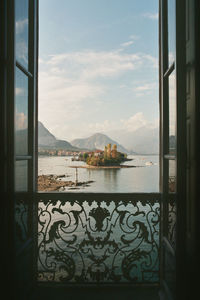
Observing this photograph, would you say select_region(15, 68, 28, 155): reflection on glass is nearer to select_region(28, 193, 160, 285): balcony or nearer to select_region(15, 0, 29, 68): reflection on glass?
select_region(15, 0, 29, 68): reflection on glass

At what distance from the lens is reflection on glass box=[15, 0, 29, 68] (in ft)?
5.31

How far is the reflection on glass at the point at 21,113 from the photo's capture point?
1.64 m

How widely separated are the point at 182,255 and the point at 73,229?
914 millimetres

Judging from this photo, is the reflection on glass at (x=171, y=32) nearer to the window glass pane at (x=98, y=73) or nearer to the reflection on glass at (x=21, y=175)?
the reflection on glass at (x=21, y=175)

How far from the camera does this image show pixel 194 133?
1.26 meters

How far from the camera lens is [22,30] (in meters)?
1.71

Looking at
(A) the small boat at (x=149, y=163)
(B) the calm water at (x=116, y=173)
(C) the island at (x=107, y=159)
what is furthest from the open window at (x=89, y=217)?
(A) the small boat at (x=149, y=163)

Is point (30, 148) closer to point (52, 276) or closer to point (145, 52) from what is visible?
point (52, 276)

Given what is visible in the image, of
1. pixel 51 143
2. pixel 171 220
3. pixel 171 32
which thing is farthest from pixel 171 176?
pixel 51 143

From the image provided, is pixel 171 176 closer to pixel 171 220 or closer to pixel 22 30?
pixel 171 220

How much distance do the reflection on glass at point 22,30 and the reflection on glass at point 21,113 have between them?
4.3 inches

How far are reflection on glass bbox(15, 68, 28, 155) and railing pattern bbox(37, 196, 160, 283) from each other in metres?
0.51

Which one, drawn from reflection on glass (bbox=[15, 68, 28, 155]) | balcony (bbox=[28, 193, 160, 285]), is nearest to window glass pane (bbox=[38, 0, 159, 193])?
balcony (bbox=[28, 193, 160, 285])

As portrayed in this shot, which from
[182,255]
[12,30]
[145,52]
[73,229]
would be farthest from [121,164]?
[145,52]
